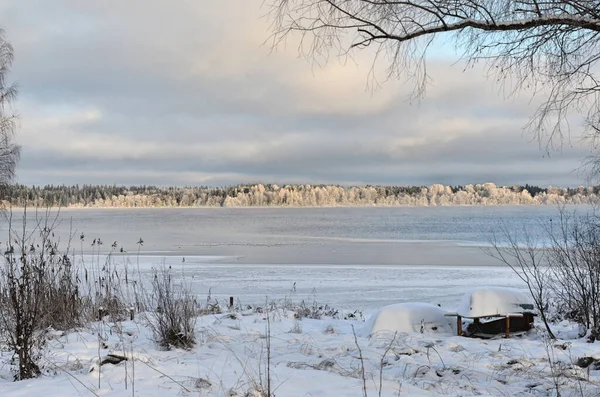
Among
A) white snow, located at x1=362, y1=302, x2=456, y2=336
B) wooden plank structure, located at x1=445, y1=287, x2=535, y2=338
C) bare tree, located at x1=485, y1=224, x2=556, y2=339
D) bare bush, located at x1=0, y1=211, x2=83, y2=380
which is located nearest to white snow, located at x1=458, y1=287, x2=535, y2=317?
wooden plank structure, located at x1=445, y1=287, x2=535, y2=338

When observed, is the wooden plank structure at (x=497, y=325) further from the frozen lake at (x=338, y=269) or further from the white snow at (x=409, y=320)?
the frozen lake at (x=338, y=269)

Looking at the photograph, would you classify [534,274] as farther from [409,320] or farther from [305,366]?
[305,366]

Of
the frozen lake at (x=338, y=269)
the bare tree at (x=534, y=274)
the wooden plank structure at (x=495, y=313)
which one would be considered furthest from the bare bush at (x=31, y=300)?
the bare tree at (x=534, y=274)

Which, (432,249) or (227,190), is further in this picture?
(227,190)

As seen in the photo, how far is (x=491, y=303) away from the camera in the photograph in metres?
7.84

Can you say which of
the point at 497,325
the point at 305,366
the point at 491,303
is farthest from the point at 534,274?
the point at 305,366

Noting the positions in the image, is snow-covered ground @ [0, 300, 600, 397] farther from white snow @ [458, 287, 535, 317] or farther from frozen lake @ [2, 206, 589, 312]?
frozen lake @ [2, 206, 589, 312]

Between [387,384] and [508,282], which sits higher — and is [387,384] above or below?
above

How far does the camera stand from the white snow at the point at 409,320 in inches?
308

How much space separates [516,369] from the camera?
534cm

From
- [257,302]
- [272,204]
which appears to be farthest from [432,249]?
[272,204]

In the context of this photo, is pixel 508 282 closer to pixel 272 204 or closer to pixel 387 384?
pixel 387 384

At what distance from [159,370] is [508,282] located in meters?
16.0

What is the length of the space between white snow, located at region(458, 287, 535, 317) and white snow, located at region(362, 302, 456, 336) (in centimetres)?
42
